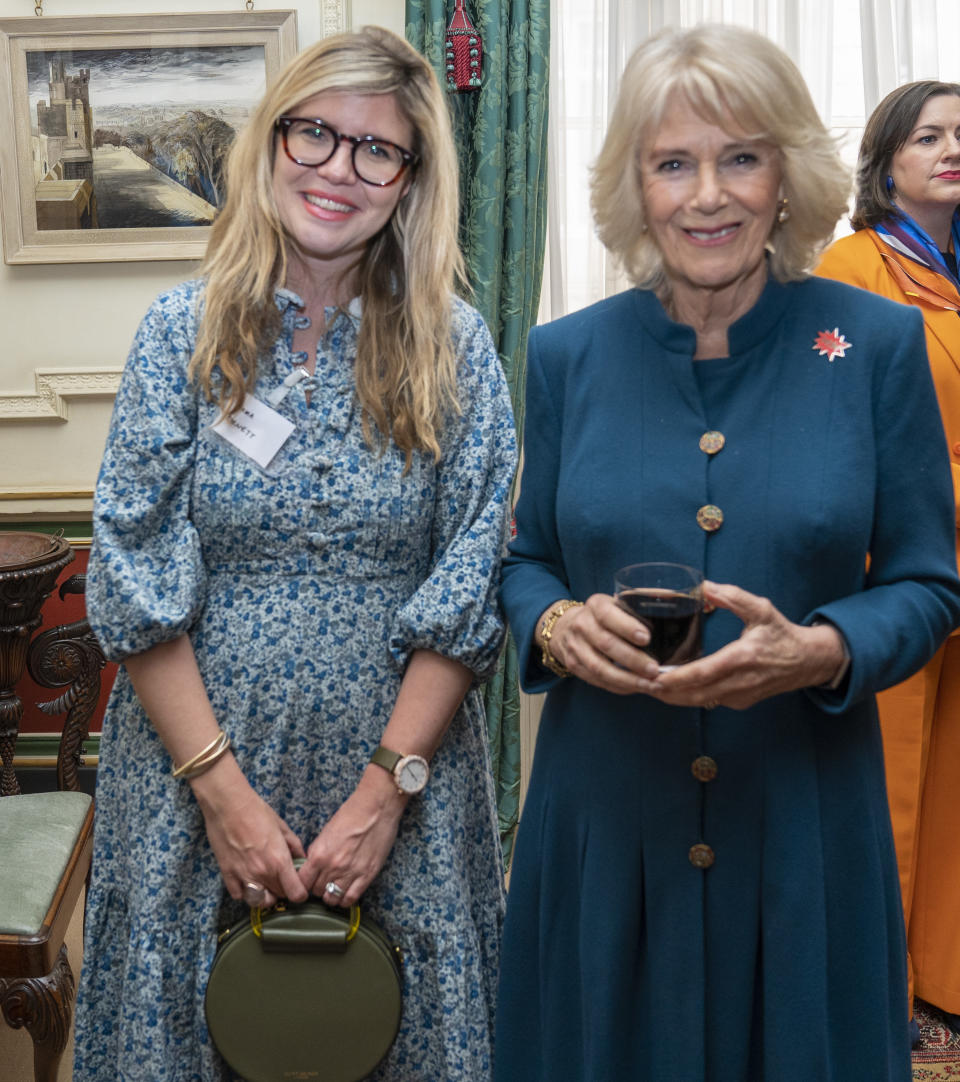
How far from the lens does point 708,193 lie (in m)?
1.28

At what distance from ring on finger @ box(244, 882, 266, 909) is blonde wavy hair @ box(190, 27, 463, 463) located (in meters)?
0.61

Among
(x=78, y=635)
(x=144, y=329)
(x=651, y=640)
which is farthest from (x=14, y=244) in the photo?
(x=651, y=640)

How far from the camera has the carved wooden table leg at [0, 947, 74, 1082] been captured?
2.06 meters

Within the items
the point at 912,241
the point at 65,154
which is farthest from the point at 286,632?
the point at 65,154

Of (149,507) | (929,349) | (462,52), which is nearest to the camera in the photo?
(149,507)

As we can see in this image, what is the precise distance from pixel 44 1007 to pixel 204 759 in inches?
34.8

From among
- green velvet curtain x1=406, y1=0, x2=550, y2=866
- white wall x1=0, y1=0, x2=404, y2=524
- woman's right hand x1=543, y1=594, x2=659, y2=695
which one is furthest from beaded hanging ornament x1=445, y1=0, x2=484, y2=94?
woman's right hand x1=543, y1=594, x2=659, y2=695

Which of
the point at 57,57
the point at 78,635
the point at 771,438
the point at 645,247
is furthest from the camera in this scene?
the point at 57,57

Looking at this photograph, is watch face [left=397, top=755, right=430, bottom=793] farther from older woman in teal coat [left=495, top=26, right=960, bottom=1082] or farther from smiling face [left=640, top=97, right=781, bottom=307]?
smiling face [left=640, top=97, right=781, bottom=307]

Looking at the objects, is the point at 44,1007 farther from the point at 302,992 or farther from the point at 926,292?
the point at 926,292

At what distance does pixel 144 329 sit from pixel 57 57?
99.7 inches

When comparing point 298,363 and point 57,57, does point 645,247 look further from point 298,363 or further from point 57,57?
point 57,57

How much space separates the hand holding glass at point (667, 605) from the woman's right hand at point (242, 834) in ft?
2.06

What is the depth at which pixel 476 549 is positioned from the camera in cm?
158
